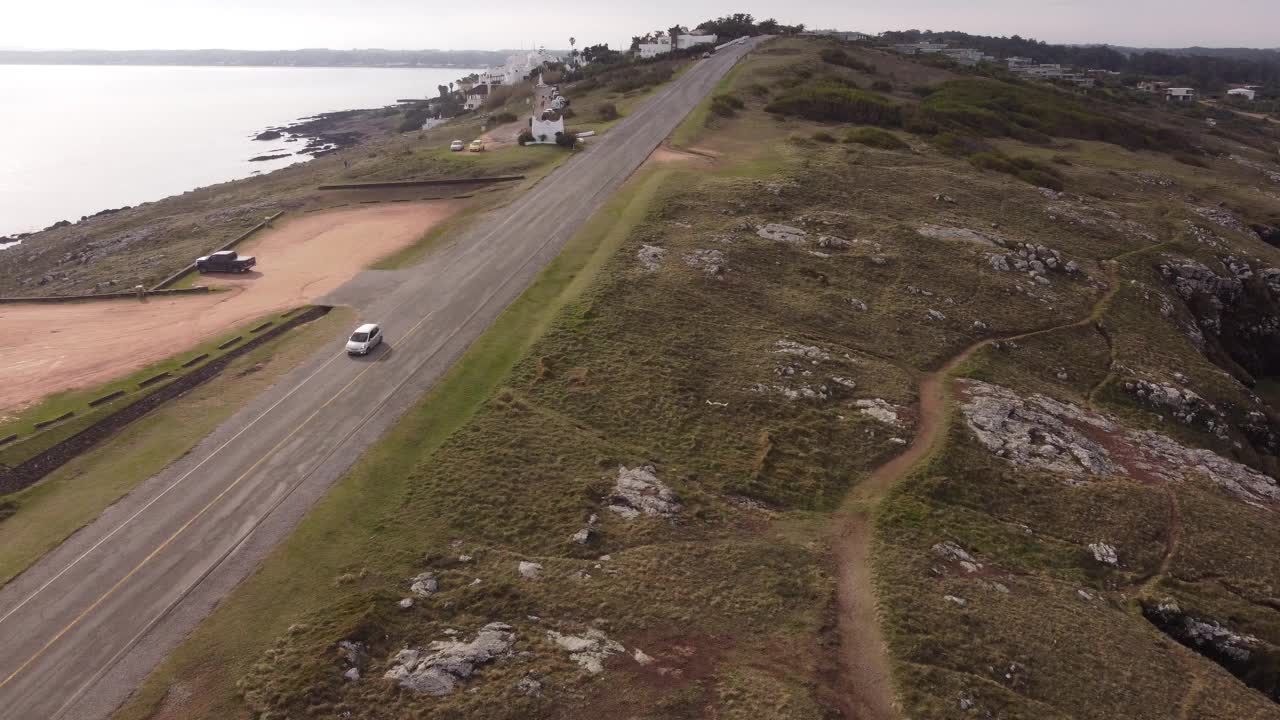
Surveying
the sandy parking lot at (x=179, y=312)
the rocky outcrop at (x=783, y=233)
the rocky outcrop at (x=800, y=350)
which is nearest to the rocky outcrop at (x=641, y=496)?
the rocky outcrop at (x=800, y=350)

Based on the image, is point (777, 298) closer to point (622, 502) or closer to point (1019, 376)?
point (1019, 376)

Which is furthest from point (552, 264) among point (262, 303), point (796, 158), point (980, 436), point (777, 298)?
point (796, 158)

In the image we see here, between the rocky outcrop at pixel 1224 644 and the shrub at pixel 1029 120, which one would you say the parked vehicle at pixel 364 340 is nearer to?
the rocky outcrop at pixel 1224 644

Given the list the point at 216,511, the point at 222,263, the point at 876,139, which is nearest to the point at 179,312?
the point at 222,263

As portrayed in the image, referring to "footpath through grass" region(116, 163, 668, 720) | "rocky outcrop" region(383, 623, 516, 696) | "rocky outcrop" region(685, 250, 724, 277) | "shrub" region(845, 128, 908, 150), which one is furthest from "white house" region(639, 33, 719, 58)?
"rocky outcrop" region(383, 623, 516, 696)

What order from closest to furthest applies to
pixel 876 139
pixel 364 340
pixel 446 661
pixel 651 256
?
pixel 446 661 → pixel 364 340 → pixel 651 256 → pixel 876 139

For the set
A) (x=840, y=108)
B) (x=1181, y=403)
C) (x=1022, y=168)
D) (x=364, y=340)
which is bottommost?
(x=1181, y=403)

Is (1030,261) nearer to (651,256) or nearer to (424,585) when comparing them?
(651,256)
